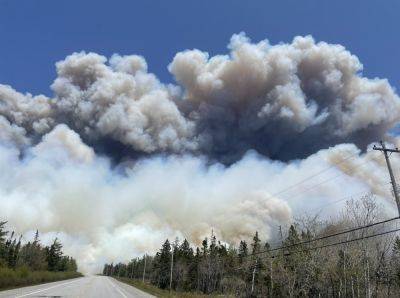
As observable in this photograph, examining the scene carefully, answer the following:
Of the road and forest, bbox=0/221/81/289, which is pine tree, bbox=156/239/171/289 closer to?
forest, bbox=0/221/81/289

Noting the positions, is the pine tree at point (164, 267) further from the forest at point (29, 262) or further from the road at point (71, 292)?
the road at point (71, 292)

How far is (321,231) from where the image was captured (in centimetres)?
5209

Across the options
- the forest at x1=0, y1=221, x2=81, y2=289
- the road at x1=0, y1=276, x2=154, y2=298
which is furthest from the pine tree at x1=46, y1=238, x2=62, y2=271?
the road at x1=0, y1=276, x2=154, y2=298

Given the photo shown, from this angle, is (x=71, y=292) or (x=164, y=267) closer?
(x=71, y=292)

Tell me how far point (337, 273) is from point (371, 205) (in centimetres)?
920

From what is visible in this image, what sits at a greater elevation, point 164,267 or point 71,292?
point 164,267

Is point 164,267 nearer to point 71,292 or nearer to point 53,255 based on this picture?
point 53,255

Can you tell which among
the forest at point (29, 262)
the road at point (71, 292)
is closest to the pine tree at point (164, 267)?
the forest at point (29, 262)

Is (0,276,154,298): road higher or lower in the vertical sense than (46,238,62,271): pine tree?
lower

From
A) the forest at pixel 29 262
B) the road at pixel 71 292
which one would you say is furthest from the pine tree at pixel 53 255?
the road at pixel 71 292

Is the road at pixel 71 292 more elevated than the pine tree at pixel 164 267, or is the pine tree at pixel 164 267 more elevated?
the pine tree at pixel 164 267

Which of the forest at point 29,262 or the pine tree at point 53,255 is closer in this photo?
the forest at point 29,262

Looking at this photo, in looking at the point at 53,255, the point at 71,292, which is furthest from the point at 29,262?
the point at 71,292

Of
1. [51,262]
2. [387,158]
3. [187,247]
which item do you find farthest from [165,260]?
[387,158]
